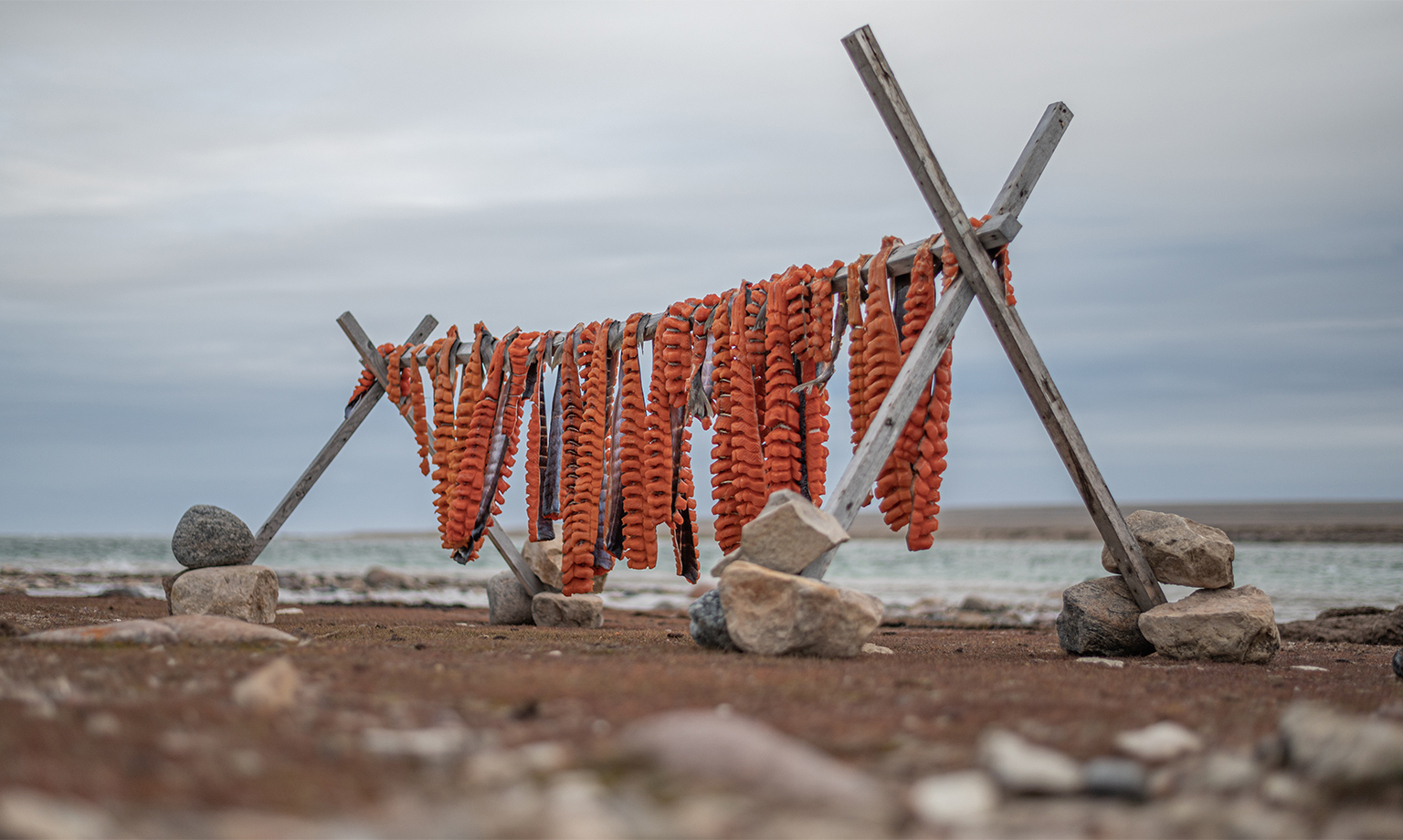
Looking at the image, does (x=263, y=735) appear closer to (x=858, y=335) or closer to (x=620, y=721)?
(x=620, y=721)

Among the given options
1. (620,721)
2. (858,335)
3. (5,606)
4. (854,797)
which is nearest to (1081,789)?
(854,797)

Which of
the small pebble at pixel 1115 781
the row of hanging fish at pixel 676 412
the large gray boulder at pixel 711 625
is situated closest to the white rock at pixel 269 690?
the small pebble at pixel 1115 781

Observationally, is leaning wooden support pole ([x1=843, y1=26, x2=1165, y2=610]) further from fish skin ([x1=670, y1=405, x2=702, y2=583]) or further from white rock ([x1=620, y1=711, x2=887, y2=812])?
white rock ([x1=620, y1=711, x2=887, y2=812])

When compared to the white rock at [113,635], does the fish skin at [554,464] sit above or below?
above

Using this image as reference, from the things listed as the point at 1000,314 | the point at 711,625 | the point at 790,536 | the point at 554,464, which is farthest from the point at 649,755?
the point at 554,464

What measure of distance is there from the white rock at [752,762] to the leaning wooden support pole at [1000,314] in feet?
13.7

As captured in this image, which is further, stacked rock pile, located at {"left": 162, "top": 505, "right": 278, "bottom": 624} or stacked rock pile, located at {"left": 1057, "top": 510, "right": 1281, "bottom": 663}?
stacked rock pile, located at {"left": 162, "top": 505, "right": 278, "bottom": 624}

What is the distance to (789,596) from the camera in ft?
17.9

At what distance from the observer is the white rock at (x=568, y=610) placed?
990cm

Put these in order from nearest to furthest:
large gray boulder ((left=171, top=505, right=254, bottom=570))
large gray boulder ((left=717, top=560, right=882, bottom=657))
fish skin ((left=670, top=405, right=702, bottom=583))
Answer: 1. large gray boulder ((left=717, top=560, right=882, bottom=657))
2. fish skin ((left=670, top=405, right=702, bottom=583))
3. large gray boulder ((left=171, top=505, right=254, bottom=570))

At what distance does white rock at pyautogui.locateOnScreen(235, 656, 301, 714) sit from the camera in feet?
10.6

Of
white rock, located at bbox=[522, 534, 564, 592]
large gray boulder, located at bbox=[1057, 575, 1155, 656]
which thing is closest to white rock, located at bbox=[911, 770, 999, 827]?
large gray boulder, located at bbox=[1057, 575, 1155, 656]

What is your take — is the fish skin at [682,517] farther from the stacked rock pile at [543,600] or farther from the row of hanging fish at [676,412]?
the stacked rock pile at [543,600]

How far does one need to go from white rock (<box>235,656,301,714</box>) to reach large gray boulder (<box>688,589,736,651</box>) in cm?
273
